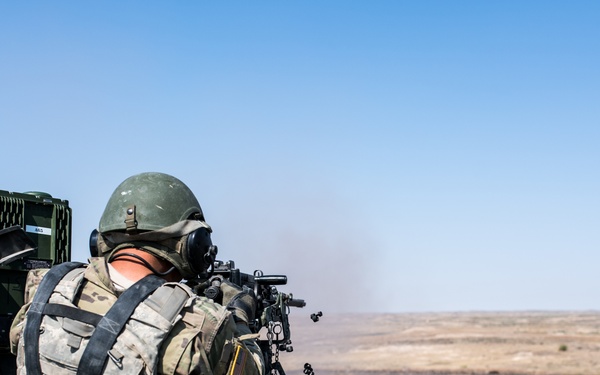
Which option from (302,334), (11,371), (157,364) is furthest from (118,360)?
A: (302,334)

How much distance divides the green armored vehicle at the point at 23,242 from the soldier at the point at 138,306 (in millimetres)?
1557

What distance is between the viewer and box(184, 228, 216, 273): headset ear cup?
156 inches

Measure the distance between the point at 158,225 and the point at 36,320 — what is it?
0.68m

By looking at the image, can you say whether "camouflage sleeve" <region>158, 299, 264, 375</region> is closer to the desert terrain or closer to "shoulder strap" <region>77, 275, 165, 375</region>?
"shoulder strap" <region>77, 275, 165, 375</region>

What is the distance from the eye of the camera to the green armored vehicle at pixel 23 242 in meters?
5.39

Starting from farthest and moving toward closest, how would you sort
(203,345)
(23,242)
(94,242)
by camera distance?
(23,242) → (94,242) → (203,345)

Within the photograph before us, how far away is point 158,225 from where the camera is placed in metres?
3.95

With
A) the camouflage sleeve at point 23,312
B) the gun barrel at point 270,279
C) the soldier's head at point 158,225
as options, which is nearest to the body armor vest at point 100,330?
the camouflage sleeve at point 23,312

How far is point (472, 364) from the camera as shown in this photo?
4378 cm

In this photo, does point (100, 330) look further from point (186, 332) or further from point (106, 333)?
point (186, 332)

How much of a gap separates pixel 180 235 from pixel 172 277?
7.8 inches

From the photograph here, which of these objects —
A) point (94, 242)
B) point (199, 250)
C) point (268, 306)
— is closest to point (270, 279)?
point (268, 306)

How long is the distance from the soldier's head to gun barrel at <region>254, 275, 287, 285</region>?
13.2 ft

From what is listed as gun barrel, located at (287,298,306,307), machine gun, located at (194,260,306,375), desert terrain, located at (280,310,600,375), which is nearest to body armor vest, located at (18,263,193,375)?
machine gun, located at (194,260,306,375)
